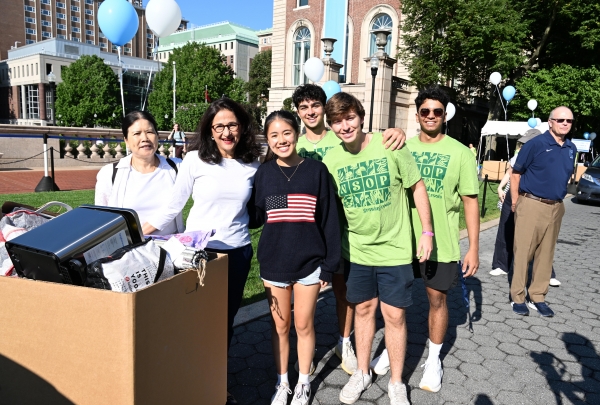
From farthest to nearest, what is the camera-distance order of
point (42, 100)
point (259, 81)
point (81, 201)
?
point (42, 100) → point (259, 81) → point (81, 201)

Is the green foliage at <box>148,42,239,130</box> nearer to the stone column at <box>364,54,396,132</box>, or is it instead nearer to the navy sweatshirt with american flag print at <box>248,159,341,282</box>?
the stone column at <box>364,54,396,132</box>

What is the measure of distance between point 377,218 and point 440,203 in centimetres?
67

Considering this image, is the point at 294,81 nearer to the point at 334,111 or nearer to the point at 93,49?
the point at 334,111

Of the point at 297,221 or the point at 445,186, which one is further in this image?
the point at 445,186

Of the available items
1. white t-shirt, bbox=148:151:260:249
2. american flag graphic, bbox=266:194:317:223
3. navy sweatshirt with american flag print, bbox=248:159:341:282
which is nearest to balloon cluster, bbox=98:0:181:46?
white t-shirt, bbox=148:151:260:249

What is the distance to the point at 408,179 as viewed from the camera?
2846 mm

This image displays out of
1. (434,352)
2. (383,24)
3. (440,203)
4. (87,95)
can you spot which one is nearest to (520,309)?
(434,352)

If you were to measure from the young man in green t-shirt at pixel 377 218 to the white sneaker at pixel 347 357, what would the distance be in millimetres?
327

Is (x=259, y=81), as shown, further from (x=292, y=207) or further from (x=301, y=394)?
(x=301, y=394)

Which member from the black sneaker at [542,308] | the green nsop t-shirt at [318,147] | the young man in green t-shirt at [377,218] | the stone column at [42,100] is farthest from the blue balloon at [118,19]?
the stone column at [42,100]

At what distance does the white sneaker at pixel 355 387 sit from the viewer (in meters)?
2.96

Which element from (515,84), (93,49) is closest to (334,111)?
(515,84)

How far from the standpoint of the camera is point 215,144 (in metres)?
2.76

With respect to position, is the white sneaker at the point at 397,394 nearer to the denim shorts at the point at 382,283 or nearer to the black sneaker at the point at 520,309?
the denim shorts at the point at 382,283
